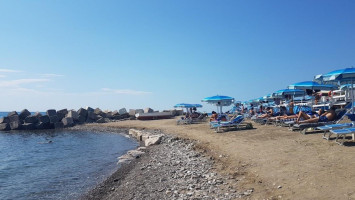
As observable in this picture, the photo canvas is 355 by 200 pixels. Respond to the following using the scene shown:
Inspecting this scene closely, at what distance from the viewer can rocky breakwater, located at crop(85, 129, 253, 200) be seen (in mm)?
6211

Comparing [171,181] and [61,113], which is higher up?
[61,113]

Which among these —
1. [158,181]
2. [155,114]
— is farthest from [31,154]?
[155,114]

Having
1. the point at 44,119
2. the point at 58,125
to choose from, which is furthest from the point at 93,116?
the point at 44,119

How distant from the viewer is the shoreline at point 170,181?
20.5 ft

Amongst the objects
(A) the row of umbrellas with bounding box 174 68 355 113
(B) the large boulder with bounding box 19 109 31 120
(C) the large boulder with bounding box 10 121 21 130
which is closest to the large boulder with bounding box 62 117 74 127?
(C) the large boulder with bounding box 10 121 21 130

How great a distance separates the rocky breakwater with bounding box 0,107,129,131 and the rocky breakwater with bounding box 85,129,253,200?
31.2m

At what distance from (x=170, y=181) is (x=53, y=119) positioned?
120 ft

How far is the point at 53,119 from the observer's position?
3966 cm

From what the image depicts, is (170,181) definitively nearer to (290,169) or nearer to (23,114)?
(290,169)

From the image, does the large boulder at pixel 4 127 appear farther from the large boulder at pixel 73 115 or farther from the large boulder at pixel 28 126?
the large boulder at pixel 73 115

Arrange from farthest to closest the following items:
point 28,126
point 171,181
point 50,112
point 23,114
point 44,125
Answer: point 23,114, point 50,112, point 44,125, point 28,126, point 171,181

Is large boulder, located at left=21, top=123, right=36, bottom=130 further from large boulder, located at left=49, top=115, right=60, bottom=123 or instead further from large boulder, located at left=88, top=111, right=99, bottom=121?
large boulder, located at left=88, top=111, right=99, bottom=121

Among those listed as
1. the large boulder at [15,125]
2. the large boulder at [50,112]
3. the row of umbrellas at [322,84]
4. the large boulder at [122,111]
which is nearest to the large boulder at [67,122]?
the large boulder at [50,112]

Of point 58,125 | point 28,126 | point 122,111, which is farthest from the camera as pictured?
point 122,111
